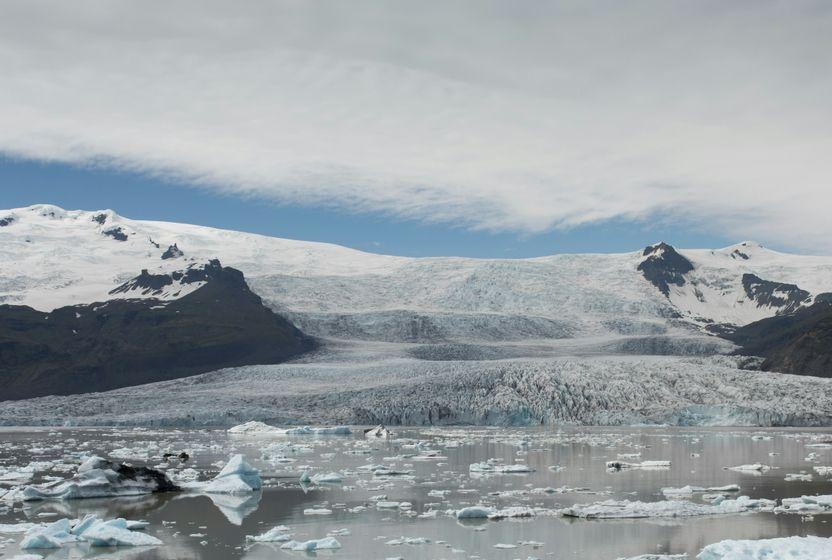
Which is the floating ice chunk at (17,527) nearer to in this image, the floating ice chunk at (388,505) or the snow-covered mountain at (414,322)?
the floating ice chunk at (388,505)

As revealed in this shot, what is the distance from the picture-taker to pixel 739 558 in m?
11.9

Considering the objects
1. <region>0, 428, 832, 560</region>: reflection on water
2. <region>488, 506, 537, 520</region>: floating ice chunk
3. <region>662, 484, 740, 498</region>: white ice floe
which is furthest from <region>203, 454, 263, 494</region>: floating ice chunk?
<region>662, 484, 740, 498</region>: white ice floe

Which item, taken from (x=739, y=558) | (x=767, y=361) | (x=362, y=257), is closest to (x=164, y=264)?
(x=362, y=257)

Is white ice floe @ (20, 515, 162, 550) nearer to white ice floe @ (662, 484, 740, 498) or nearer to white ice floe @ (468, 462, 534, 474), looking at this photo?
white ice floe @ (662, 484, 740, 498)

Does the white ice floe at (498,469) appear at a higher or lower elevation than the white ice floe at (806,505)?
lower

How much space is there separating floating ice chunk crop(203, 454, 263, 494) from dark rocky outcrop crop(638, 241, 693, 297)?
331ft

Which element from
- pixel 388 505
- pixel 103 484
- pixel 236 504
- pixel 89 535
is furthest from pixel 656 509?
pixel 103 484

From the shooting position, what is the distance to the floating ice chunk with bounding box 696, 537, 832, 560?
39.3 ft

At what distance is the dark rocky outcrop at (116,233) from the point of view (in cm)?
12862

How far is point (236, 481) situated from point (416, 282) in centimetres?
8547

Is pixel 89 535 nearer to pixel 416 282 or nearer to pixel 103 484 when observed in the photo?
pixel 103 484

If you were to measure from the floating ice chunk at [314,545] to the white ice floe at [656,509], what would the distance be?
15.9 feet

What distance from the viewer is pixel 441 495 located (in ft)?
63.3

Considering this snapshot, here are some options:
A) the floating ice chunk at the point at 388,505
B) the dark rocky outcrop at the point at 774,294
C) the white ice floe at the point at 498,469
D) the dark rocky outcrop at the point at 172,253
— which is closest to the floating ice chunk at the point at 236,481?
Answer: the floating ice chunk at the point at 388,505
